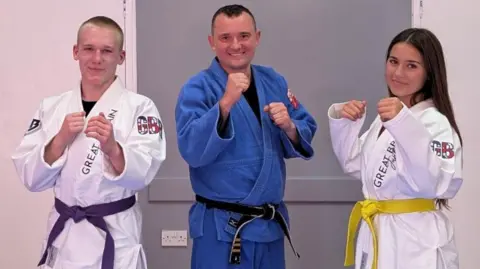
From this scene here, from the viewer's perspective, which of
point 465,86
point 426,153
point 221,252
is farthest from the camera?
point 465,86

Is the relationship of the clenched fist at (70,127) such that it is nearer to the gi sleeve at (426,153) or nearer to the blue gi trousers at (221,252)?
the blue gi trousers at (221,252)

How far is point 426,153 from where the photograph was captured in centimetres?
191

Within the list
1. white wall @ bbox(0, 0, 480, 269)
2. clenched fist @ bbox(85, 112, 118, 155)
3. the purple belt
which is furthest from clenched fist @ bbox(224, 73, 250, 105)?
white wall @ bbox(0, 0, 480, 269)

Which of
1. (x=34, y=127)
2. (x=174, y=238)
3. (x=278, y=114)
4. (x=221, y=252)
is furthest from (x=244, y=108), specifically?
(x=174, y=238)

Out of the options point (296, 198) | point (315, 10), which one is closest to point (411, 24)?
point (315, 10)

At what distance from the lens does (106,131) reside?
1.93 m

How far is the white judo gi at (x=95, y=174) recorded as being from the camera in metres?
2.05

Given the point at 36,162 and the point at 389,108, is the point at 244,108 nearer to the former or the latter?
the point at 389,108

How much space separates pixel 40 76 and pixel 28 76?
0.06m

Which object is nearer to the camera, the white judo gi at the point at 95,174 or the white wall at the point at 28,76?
the white judo gi at the point at 95,174

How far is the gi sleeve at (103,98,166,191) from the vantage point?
6.63ft

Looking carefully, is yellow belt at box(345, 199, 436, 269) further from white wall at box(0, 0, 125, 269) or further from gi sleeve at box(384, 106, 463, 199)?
white wall at box(0, 0, 125, 269)

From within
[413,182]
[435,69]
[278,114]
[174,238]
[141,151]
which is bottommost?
[174,238]

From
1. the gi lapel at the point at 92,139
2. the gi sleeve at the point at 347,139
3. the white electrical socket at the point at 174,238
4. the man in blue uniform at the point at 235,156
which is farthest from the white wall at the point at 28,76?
the gi sleeve at the point at 347,139
